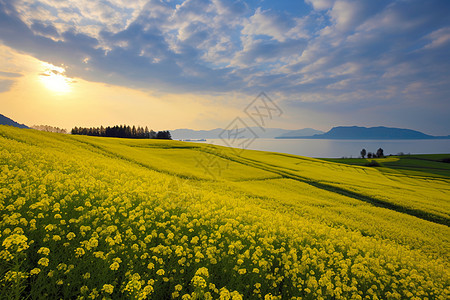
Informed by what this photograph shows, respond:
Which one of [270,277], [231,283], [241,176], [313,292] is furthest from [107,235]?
[241,176]

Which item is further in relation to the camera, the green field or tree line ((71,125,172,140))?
tree line ((71,125,172,140))

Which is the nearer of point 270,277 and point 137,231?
point 270,277

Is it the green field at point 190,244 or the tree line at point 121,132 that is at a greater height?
the tree line at point 121,132

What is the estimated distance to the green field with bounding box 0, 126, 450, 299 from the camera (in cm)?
487

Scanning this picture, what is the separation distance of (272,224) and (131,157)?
21.7 m

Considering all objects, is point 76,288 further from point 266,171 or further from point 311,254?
point 266,171

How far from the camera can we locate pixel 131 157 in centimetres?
2631

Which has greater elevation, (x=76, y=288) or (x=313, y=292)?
(x=76, y=288)

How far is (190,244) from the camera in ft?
24.3

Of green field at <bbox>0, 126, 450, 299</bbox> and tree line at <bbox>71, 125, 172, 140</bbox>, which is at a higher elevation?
tree line at <bbox>71, 125, 172, 140</bbox>

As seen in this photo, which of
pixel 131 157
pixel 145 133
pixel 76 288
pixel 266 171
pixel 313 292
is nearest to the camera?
pixel 76 288

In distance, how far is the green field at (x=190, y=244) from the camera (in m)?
4.87

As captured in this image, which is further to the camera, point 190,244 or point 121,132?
point 121,132

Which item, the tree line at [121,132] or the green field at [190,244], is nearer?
the green field at [190,244]
